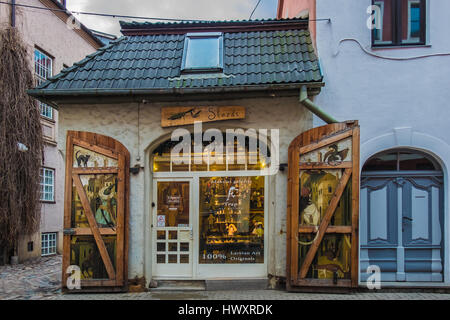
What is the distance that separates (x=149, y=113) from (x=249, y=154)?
2044mm

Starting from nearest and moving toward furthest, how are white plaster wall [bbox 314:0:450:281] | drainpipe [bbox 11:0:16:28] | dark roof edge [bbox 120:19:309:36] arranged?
white plaster wall [bbox 314:0:450:281] → dark roof edge [bbox 120:19:309:36] → drainpipe [bbox 11:0:16:28]

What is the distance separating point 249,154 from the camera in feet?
26.7

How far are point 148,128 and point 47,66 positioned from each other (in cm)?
770

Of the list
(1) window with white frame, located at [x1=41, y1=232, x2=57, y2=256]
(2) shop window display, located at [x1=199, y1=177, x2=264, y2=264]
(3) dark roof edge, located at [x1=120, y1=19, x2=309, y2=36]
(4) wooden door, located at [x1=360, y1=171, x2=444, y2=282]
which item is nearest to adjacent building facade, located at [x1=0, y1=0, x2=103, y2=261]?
(1) window with white frame, located at [x1=41, y1=232, x2=57, y2=256]

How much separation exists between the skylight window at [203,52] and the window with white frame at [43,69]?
626cm

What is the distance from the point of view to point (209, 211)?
810 centimetres

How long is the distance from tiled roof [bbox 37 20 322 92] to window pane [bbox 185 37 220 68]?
19 cm

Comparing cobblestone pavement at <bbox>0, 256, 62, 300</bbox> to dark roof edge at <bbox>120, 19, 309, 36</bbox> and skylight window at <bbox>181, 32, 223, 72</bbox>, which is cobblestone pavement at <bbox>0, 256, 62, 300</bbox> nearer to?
skylight window at <bbox>181, 32, 223, 72</bbox>

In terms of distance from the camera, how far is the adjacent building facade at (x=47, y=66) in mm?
12203

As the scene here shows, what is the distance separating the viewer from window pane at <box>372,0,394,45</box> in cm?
779

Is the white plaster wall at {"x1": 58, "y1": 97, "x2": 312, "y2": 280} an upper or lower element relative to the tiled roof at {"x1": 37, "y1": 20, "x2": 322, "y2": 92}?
lower

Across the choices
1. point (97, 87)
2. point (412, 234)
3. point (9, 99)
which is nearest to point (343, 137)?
point (412, 234)

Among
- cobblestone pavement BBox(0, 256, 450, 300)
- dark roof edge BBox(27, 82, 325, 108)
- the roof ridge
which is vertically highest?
the roof ridge

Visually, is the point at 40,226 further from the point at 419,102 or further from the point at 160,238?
the point at 419,102
